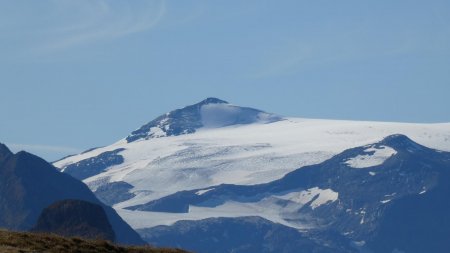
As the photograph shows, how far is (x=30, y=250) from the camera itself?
142 ft

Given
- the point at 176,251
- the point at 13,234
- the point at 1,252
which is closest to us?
the point at 1,252

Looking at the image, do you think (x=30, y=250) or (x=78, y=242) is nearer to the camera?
(x=30, y=250)

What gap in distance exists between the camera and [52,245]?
4528cm

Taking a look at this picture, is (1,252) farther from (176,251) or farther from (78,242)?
(176,251)

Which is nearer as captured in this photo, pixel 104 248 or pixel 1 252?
pixel 1 252

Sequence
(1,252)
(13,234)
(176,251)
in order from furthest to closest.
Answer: (176,251)
(13,234)
(1,252)

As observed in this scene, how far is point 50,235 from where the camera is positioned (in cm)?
4662

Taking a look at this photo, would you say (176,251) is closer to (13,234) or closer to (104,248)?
(104,248)

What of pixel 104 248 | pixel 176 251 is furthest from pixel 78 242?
pixel 176 251

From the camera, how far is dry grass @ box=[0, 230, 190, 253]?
44.0m

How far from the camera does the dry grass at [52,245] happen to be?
1731 inches

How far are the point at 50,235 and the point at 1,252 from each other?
16.9 feet

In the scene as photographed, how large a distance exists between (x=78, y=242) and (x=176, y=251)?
12.8ft

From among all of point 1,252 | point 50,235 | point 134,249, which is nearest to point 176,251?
point 134,249
